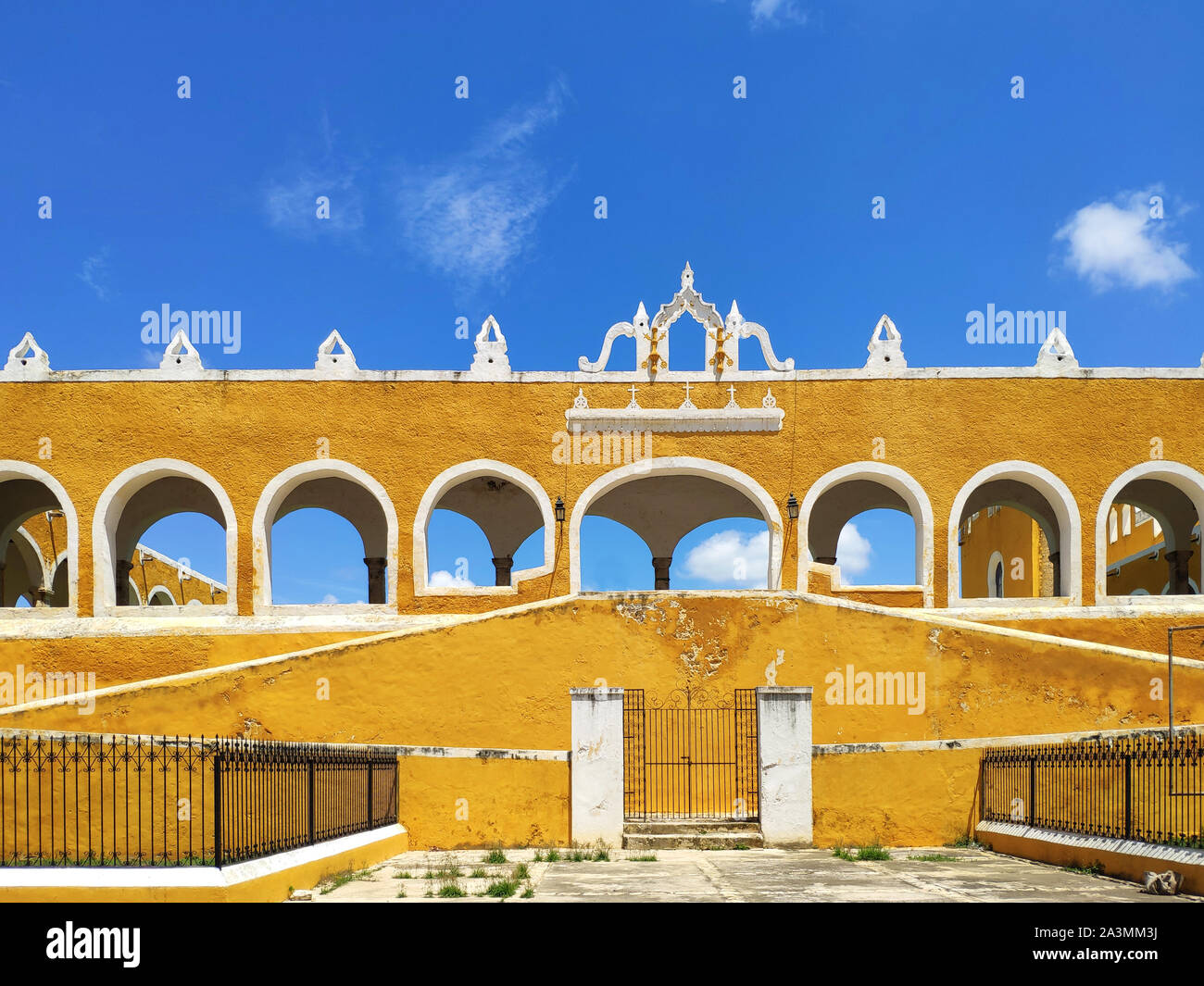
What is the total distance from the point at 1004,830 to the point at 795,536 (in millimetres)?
6815

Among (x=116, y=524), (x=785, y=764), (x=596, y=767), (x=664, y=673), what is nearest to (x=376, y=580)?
(x=116, y=524)

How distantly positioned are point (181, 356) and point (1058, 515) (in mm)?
13642

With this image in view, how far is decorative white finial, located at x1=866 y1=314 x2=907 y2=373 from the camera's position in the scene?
16797 mm

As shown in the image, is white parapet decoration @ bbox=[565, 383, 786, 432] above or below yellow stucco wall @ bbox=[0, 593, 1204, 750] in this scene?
above

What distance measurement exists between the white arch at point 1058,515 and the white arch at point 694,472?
2.62 meters

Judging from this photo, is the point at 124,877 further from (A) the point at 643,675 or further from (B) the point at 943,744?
(B) the point at 943,744

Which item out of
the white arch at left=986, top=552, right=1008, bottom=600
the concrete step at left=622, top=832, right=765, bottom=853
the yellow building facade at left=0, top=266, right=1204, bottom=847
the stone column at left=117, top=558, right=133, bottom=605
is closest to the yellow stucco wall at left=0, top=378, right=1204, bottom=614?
the yellow building facade at left=0, top=266, right=1204, bottom=847

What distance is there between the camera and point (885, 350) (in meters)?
16.9

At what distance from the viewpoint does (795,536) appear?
16391mm

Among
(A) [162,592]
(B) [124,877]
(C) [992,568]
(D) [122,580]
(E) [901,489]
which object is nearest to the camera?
(B) [124,877]

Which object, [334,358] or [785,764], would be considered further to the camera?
[334,358]

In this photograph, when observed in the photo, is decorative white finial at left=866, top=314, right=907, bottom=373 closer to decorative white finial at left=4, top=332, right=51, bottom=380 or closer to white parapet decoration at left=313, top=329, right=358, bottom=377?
white parapet decoration at left=313, top=329, right=358, bottom=377

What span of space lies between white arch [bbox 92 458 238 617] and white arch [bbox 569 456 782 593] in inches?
199

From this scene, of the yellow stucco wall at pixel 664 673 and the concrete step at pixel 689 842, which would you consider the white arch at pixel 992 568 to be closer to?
the yellow stucco wall at pixel 664 673
